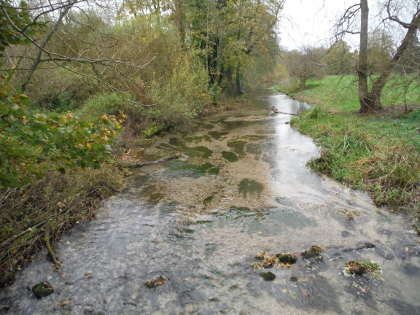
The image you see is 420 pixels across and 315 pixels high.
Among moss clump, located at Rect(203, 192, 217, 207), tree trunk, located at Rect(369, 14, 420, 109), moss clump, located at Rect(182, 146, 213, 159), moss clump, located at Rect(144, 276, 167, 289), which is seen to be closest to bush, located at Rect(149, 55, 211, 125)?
moss clump, located at Rect(182, 146, 213, 159)

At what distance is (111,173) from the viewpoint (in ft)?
25.5

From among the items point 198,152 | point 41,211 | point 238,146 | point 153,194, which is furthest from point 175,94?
point 41,211

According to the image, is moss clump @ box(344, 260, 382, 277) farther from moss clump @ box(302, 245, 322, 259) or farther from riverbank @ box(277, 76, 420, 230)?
riverbank @ box(277, 76, 420, 230)

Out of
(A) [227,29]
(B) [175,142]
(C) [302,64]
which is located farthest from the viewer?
(C) [302,64]

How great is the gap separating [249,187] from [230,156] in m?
2.94

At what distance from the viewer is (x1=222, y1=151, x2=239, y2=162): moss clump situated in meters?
10.1

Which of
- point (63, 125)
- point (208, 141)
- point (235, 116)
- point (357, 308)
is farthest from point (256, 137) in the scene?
point (63, 125)

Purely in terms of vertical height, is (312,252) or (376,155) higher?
(376,155)

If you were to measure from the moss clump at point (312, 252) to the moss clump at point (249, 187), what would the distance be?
2576 mm

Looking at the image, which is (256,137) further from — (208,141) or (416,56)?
(416,56)

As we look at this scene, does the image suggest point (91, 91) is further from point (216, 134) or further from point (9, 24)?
point (9, 24)

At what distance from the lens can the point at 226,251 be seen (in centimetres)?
494

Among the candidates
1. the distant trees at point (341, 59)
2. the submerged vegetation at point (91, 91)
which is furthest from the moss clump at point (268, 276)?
the distant trees at point (341, 59)

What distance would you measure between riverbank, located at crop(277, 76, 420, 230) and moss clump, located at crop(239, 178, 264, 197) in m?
2.18
